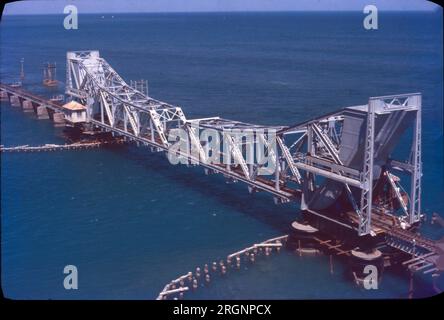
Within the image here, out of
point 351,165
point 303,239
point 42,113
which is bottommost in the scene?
point 303,239

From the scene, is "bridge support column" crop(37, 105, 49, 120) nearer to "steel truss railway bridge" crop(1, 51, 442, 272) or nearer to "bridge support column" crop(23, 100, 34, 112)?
"bridge support column" crop(23, 100, 34, 112)

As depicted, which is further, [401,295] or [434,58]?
[434,58]

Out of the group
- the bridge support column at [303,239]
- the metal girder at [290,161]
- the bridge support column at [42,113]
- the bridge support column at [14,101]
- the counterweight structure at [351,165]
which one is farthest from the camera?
the bridge support column at [14,101]

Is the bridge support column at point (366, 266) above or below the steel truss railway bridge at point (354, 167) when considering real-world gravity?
below

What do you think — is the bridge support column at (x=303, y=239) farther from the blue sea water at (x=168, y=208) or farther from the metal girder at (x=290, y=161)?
the metal girder at (x=290, y=161)

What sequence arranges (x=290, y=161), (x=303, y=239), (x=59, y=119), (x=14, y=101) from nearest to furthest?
(x=303, y=239) → (x=290, y=161) → (x=59, y=119) → (x=14, y=101)

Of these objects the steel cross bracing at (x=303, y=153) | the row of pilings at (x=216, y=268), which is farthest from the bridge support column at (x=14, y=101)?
the row of pilings at (x=216, y=268)

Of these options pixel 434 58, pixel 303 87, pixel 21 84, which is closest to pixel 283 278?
pixel 303 87

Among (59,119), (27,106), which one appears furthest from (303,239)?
(27,106)

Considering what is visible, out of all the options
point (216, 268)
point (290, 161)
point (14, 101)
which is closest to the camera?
point (216, 268)

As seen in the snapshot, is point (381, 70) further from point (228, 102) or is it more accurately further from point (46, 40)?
point (46, 40)

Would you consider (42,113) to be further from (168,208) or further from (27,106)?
(168,208)
